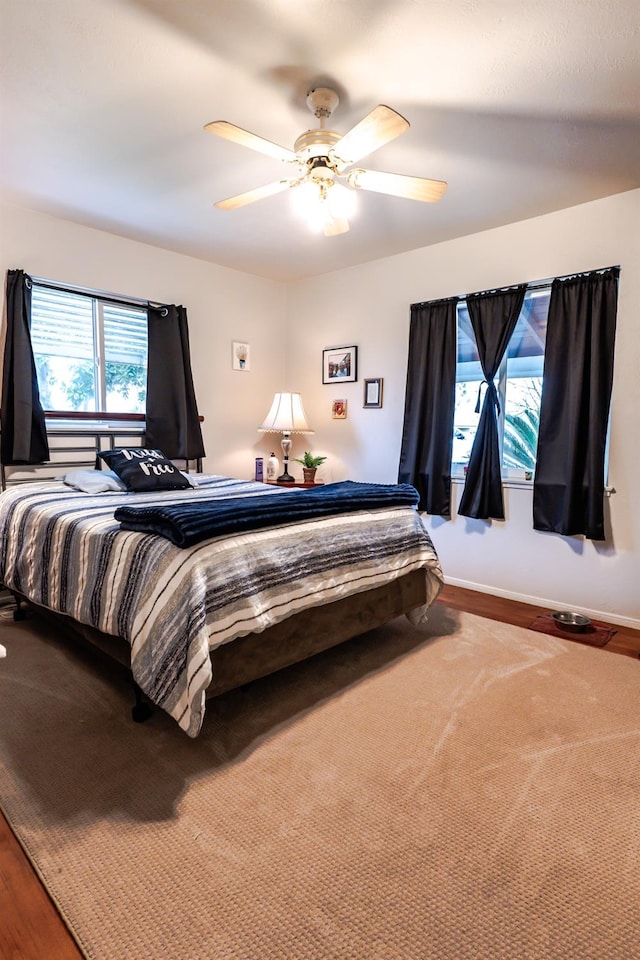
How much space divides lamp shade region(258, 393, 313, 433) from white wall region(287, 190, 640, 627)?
35 cm

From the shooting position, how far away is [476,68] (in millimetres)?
1905

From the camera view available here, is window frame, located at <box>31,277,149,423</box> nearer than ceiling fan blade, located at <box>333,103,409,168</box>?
No

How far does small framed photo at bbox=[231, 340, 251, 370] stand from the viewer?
449 cm

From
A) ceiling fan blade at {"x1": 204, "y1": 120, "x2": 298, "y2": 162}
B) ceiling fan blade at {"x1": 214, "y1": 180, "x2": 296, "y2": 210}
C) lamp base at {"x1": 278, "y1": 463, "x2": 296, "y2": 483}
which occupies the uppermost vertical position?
ceiling fan blade at {"x1": 204, "y1": 120, "x2": 298, "y2": 162}

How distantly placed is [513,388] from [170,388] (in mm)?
2571

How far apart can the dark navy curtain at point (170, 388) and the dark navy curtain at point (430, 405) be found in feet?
5.68

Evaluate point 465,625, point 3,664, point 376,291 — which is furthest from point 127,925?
point 376,291

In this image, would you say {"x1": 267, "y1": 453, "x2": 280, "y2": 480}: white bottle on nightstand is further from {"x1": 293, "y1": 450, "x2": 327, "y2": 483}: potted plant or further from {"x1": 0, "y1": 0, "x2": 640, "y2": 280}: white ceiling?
{"x1": 0, "y1": 0, "x2": 640, "y2": 280}: white ceiling

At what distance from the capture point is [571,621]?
3.00 metres

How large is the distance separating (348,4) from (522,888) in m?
2.67

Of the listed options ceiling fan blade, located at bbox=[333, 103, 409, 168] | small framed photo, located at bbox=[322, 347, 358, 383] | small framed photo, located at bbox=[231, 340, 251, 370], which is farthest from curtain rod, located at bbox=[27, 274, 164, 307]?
ceiling fan blade, located at bbox=[333, 103, 409, 168]

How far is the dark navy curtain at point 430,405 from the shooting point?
12.2 feet

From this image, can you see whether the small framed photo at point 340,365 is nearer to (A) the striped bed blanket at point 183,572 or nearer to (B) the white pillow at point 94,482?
(A) the striped bed blanket at point 183,572

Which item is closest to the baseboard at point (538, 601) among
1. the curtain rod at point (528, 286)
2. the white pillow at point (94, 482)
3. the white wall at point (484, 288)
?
the white wall at point (484, 288)
